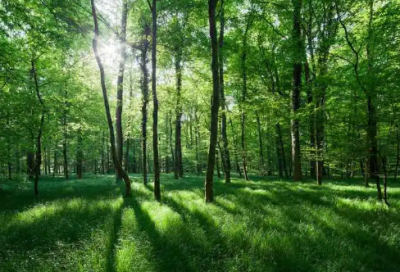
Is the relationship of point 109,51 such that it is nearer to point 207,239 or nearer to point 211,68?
point 211,68

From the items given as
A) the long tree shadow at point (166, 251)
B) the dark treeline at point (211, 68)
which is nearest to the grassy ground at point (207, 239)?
the long tree shadow at point (166, 251)

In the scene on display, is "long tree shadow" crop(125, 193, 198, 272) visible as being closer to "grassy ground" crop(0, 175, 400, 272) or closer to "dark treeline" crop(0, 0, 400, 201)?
"grassy ground" crop(0, 175, 400, 272)

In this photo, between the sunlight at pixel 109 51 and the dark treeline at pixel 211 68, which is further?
the sunlight at pixel 109 51

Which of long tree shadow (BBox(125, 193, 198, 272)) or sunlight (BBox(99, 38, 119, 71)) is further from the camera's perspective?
sunlight (BBox(99, 38, 119, 71))

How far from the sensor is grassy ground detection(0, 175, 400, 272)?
3834mm

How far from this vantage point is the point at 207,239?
4766 mm

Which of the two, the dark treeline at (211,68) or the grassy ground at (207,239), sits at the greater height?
the dark treeline at (211,68)

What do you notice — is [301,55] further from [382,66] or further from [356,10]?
[382,66]

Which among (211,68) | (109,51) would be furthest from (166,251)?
(109,51)

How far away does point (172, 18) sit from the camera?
11.1 m

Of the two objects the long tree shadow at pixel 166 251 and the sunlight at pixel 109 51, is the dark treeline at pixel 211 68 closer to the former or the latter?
the sunlight at pixel 109 51

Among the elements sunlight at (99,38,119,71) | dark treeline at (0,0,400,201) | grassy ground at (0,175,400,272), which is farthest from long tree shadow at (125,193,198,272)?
sunlight at (99,38,119,71)

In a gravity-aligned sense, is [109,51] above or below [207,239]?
above

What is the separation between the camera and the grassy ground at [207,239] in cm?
383
